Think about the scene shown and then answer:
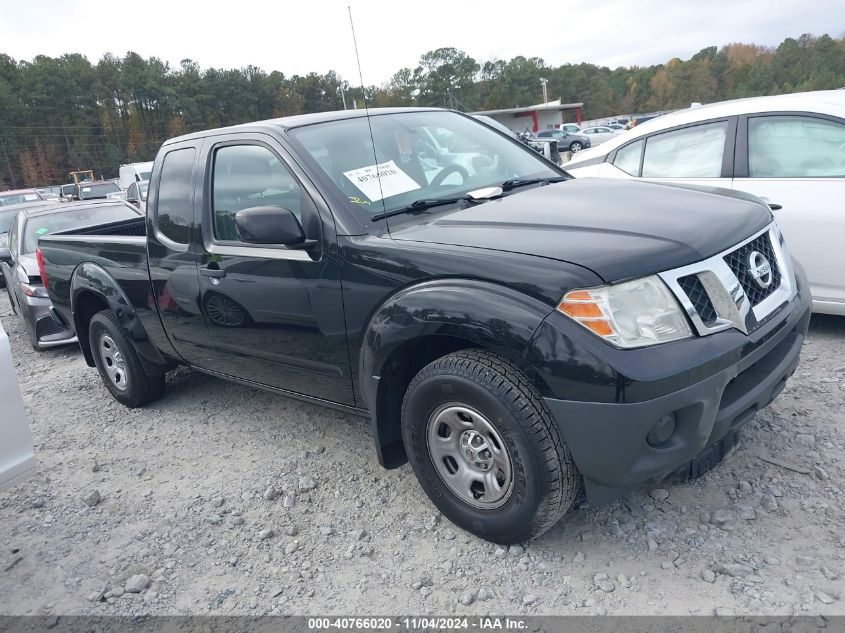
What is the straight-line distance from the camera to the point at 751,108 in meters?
4.95

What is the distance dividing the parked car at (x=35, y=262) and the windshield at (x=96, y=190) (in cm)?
1677

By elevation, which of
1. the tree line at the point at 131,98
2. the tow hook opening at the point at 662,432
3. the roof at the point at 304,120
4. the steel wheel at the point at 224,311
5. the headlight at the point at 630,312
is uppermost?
the tree line at the point at 131,98

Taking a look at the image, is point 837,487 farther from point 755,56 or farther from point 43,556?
point 755,56

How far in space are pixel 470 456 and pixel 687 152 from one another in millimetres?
3651

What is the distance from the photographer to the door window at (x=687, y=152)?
16.7 ft

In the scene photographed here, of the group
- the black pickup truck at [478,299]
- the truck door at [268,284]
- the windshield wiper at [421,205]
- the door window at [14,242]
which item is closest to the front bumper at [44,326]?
the door window at [14,242]

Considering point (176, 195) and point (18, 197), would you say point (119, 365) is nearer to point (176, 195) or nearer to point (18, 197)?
point (176, 195)

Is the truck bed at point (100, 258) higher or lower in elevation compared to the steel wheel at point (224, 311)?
higher

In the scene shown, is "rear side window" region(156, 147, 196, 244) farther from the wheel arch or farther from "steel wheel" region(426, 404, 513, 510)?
"steel wheel" region(426, 404, 513, 510)

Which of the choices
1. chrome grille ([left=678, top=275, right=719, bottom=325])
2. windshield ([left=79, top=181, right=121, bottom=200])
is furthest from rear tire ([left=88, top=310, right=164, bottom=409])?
windshield ([left=79, top=181, right=121, bottom=200])

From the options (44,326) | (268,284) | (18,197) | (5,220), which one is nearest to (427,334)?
(268,284)

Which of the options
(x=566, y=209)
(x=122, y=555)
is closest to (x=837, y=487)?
(x=566, y=209)

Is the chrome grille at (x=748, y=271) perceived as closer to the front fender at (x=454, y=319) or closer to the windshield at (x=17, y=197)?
the front fender at (x=454, y=319)

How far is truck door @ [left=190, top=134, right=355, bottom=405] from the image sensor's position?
3193 mm
